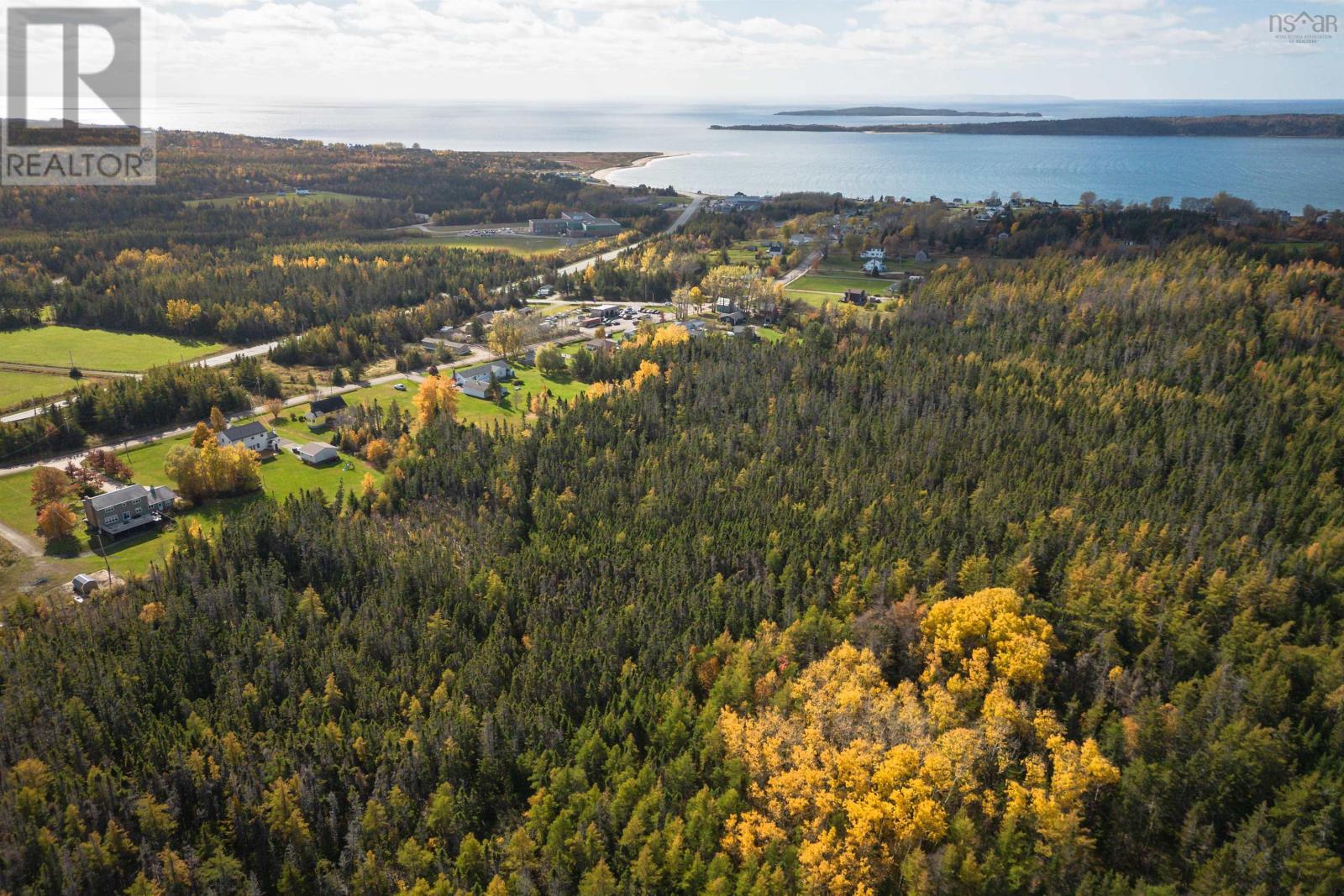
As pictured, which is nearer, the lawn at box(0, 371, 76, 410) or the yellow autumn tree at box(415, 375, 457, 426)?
the yellow autumn tree at box(415, 375, 457, 426)

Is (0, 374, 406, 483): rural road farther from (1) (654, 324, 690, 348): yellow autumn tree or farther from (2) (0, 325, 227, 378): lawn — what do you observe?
(1) (654, 324, 690, 348): yellow autumn tree

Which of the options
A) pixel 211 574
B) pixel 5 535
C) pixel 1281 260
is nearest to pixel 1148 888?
pixel 211 574

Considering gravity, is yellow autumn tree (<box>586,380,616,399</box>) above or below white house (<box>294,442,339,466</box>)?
above

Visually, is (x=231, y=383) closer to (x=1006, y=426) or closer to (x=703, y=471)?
(x=703, y=471)

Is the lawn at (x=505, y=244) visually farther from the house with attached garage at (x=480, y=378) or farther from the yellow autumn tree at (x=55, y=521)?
the yellow autumn tree at (x=55, y=521)

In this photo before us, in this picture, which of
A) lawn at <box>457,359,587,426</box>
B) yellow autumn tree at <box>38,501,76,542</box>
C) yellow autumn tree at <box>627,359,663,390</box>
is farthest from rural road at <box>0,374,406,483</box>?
yellow autumn tree at <box>627,359,663,390</box>

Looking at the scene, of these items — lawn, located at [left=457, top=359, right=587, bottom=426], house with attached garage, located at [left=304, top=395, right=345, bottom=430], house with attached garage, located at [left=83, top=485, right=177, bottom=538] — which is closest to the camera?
house with attached garage, located at [left=83, top=485, right=177, bottom=538]
